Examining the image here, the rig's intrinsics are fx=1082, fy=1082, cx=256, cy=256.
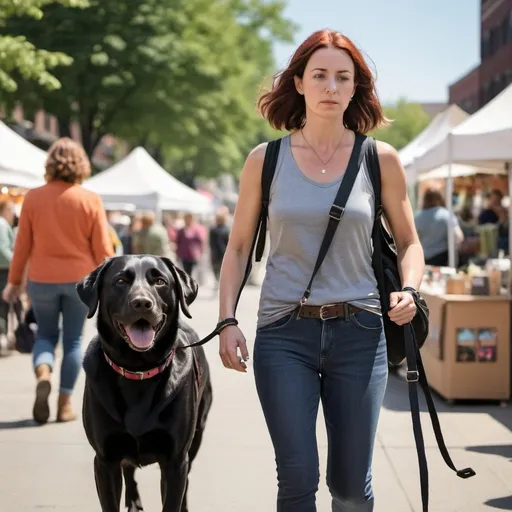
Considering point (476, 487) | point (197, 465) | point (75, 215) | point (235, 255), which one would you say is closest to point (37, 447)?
point (197, 465)

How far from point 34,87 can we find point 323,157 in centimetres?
2765

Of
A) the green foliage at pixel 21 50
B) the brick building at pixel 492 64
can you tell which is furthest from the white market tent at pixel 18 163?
the brick building at pixel 492 64

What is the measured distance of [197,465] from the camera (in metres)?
6.12

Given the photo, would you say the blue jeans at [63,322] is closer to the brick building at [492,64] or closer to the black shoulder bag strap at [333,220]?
the black shoulder bag strap at [333,220]

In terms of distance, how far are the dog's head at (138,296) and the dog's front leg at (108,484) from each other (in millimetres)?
473

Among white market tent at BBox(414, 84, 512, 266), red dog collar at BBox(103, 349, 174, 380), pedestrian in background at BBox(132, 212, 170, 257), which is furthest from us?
pedestrian in background at BBox(132, 212, 170, 257)

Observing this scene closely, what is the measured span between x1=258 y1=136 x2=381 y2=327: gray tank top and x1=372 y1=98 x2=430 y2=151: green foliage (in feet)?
275

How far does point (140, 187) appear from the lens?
81.1 feet

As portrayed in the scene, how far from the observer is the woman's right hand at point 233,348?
3.35 metres

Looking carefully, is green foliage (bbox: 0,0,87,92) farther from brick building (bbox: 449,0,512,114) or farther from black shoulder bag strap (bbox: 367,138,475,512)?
brick building (bbox: 449,0,512,114)

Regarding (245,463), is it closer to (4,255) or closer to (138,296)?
(138,296)

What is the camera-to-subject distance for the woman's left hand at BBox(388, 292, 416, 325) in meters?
3.29

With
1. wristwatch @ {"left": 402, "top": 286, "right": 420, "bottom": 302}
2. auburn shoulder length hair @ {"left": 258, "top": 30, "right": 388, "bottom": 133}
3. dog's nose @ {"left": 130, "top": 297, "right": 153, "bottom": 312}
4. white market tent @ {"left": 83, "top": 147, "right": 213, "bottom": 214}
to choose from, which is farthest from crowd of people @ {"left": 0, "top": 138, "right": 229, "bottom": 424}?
white market tent @ {"left": 83, "top": 147, "right": 213, "bottom": 214}

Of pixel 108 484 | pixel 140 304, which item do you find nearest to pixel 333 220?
pixel 140 304
